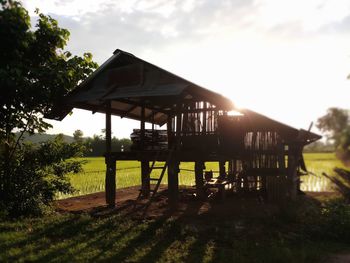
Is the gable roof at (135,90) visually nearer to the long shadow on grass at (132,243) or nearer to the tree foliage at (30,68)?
the tree foliage at (30,68)

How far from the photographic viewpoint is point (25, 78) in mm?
10148

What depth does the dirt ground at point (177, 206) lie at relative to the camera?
11691mm

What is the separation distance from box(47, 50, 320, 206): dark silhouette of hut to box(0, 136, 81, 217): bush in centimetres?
150

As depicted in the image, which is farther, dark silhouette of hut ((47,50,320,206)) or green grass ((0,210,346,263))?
dark silhouette of hut ((47,50,320,206))

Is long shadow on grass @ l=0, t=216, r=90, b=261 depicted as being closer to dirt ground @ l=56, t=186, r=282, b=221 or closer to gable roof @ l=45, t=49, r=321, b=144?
dirt ground @ l=56, t=186, r=282, b=221

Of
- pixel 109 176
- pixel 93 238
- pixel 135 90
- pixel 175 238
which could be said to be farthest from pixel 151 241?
pixel 135 90

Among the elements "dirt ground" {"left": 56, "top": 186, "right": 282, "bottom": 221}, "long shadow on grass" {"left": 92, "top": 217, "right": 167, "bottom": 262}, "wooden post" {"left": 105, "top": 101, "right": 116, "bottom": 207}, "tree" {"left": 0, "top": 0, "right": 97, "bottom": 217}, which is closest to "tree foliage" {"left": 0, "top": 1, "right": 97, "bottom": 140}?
"tree" {"left": 0, "top": 0, "right": 97, "bottom": 217}

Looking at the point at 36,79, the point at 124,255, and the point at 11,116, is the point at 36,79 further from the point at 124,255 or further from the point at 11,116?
the point at 124,255

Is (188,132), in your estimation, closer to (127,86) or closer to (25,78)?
(127,86)

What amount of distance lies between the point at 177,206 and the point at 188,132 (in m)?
3.34

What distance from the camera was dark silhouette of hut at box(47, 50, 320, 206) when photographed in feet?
38.2

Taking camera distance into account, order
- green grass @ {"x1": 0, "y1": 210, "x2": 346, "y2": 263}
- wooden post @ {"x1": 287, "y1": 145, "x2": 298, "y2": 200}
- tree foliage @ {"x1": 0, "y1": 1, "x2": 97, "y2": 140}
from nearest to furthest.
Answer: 1. green grass @ {"x1": 0, "y1": 210, "x2": 346, "y2": 263}
2. tree foliage @ {"x1": 0, "y1": 1, "x2": 97, "y2": 140}
3. wooden post @ {"x1": 287, "y1": 145, "x2": 298, "y2": 200}

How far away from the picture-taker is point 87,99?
39.9ft

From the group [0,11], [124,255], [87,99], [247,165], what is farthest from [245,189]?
[0,11]
